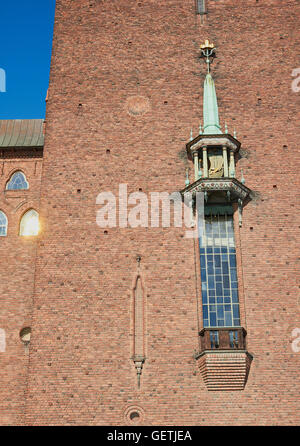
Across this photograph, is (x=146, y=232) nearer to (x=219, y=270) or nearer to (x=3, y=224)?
(x=219, y=270)

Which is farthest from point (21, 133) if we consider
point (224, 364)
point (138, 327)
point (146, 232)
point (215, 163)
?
point (224, 364)

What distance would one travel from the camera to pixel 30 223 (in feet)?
74.7

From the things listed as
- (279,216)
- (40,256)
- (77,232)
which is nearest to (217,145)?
(279,216)

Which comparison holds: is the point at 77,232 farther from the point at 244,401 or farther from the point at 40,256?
the point at 244,401

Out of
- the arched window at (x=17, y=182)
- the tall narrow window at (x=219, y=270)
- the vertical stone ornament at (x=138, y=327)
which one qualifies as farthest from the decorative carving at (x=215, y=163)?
the arched window at (x=17, y=182)

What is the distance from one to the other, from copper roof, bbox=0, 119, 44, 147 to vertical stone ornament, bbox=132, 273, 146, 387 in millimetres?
7135

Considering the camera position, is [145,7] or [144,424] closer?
[144,424]

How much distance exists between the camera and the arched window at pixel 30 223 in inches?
891

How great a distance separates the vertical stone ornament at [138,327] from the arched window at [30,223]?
4.86 meters

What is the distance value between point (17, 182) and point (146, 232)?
580 cm

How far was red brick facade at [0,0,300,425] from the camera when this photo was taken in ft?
59.3

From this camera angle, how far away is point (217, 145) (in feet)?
67.1

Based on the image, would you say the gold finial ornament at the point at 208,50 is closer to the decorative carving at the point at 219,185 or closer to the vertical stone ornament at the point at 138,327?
the decorative carving at the point at 219,185

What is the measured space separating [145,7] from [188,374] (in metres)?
12.5
